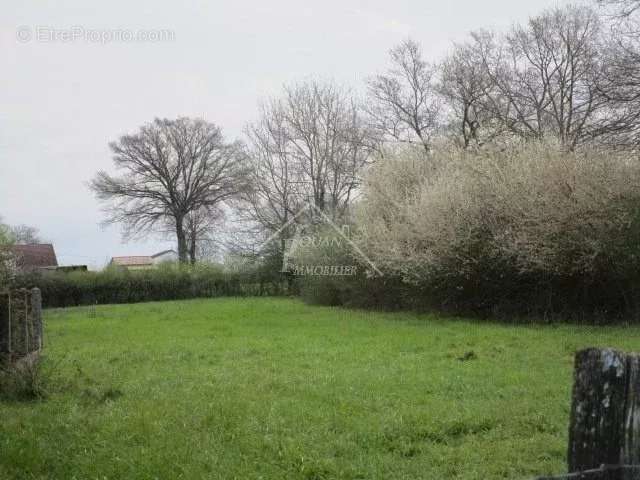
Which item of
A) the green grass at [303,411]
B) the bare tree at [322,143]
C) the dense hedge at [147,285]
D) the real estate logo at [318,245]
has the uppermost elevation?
the bare tree at [322,143]

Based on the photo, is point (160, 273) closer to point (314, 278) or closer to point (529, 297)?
point (314, 278)

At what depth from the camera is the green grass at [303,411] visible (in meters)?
4.47

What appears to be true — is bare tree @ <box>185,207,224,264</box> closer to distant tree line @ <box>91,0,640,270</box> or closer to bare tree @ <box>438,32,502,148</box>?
distant tree line @ <box>91,0,640,270</box>


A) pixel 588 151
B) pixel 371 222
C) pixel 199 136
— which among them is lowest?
pixel 371 222

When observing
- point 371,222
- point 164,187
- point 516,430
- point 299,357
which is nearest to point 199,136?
point 164,187

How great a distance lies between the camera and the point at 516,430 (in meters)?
5.18

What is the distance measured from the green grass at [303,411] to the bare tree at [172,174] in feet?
112

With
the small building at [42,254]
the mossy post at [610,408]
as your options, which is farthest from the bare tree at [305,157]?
the mossy post at [610,408]

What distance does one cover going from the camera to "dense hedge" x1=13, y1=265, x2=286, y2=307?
32.7 meters

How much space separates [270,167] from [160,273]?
8800 millimetres

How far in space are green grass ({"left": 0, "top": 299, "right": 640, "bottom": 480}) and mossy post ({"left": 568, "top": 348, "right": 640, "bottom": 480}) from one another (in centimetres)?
247

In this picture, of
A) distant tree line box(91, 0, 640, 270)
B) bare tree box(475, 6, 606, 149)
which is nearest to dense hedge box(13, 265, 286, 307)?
distant tree line box(91, 0, 640, 270)

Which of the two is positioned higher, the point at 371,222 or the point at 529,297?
the point at 371,222

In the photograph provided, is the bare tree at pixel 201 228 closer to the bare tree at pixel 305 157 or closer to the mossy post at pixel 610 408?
the bare tree at pixel 305 157
